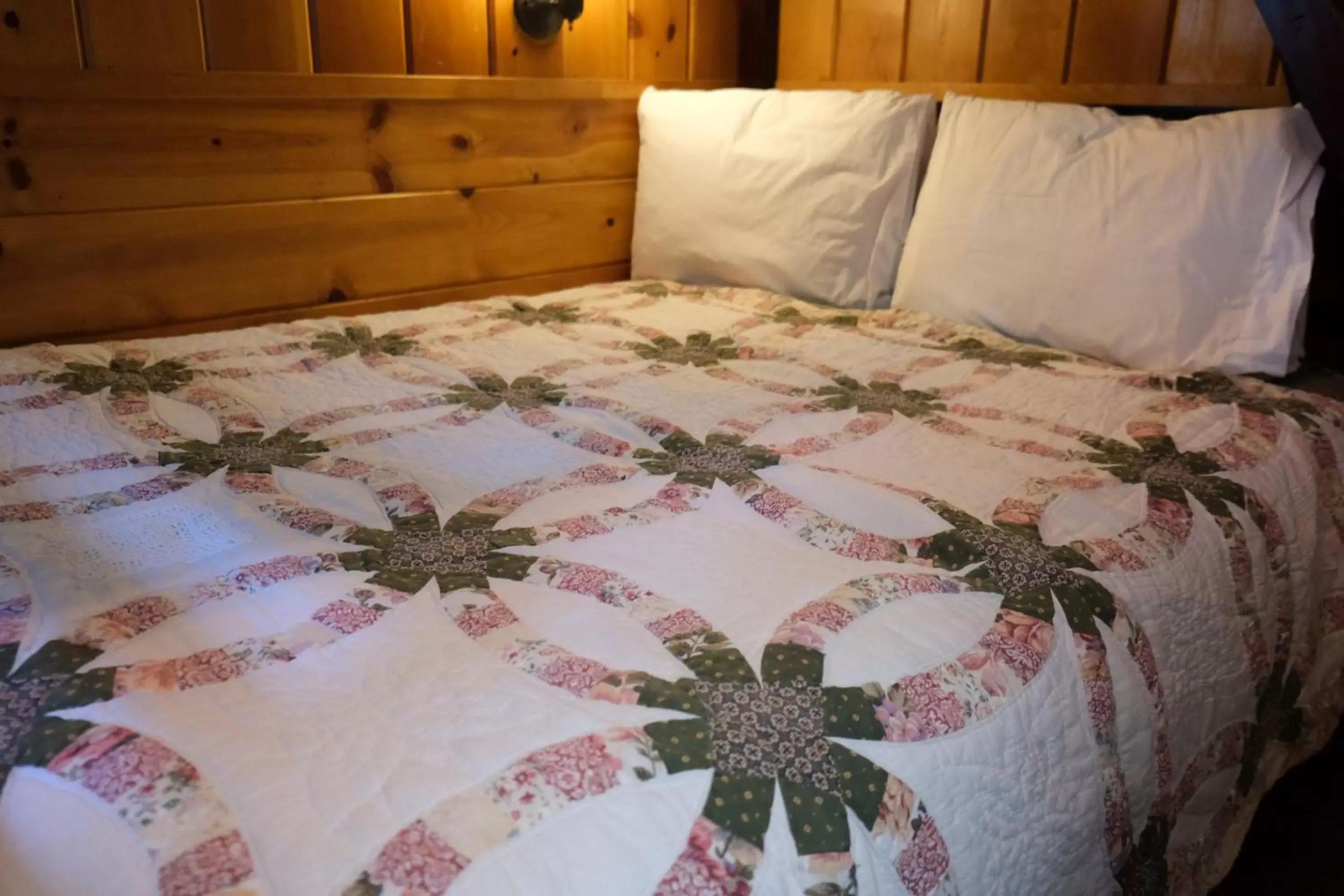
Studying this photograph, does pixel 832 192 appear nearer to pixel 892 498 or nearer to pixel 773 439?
pixel 773 439

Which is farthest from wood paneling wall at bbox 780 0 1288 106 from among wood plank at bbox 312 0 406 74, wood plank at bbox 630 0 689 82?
wood plank at bbox 312 0 406 74

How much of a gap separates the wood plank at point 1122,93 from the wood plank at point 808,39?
13cm

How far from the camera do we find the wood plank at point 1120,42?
1679 mm

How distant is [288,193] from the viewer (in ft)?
5.42

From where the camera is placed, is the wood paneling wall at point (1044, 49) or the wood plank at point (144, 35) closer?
the wood plank at point (144, 35)

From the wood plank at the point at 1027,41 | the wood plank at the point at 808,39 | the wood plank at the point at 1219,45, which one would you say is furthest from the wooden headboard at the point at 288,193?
the wood plank at the point at 1219,45

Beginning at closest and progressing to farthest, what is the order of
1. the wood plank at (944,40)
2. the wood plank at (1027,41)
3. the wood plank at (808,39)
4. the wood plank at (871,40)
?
the wood plank at (1027,41) < the wood plank at (944,40) < the wood plank at (871,40) < the wood plank at (808,39)

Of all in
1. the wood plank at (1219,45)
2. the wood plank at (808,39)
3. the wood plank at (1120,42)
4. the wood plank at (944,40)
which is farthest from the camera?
the wood plank at (808,39)

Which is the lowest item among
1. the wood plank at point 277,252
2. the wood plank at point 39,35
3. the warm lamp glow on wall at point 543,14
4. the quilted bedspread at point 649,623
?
the quilted bedspread at point 649,623

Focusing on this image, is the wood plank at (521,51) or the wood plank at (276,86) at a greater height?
the wood plank at (521,51)

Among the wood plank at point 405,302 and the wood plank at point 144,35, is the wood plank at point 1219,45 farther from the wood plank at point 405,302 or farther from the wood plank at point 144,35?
the wood plank at point 144,35

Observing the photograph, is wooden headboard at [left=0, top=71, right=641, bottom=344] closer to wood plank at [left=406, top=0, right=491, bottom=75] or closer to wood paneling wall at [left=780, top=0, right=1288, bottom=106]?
wood plank at [left=406, top=0, right=491, bottom=75]

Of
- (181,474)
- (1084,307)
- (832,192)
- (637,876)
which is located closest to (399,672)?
(637,876)

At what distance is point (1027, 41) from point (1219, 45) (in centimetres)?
33
